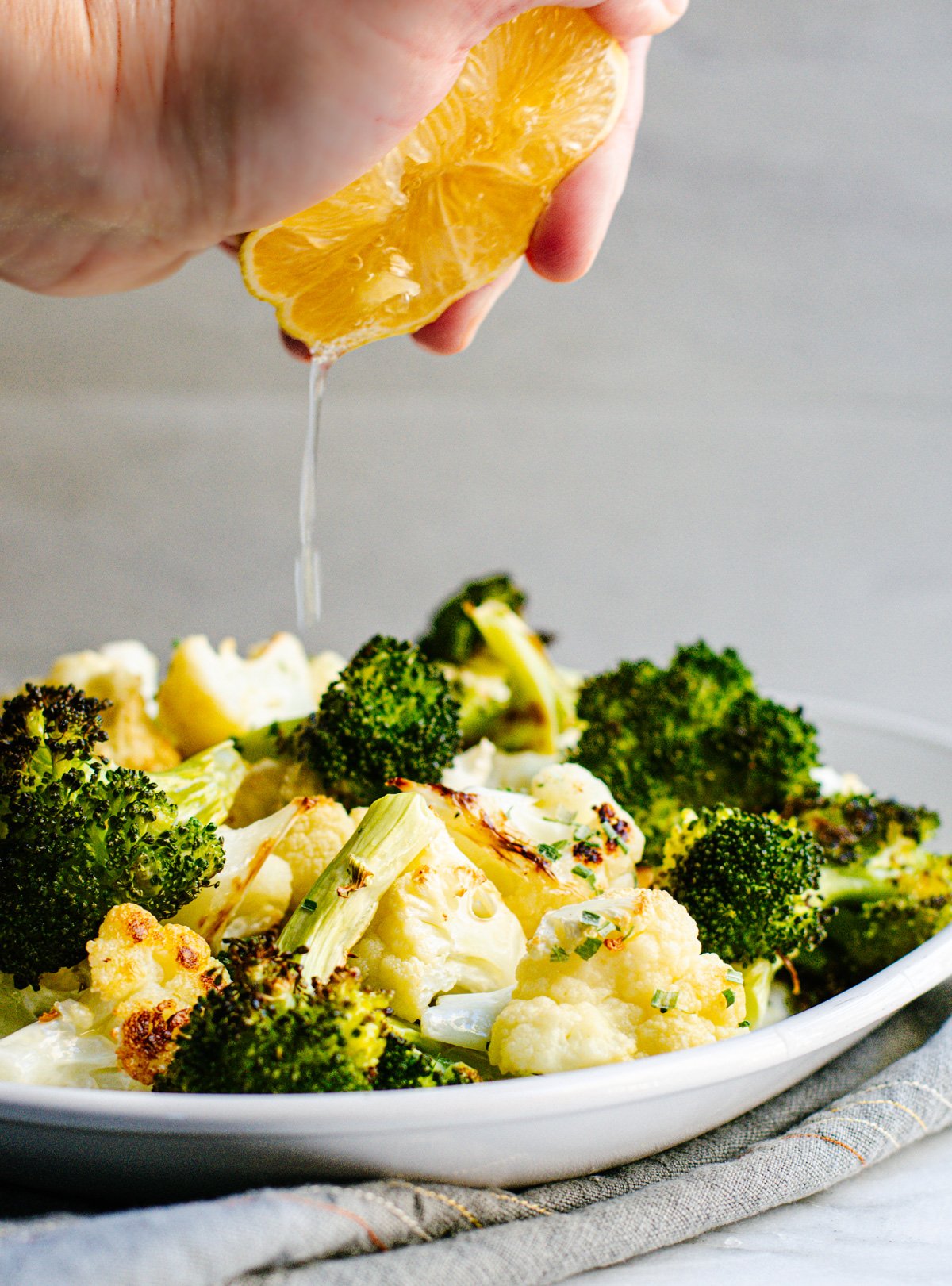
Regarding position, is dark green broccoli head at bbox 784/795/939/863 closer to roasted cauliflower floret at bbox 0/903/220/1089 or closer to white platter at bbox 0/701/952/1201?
white platter at bbox 0/701/952/1201

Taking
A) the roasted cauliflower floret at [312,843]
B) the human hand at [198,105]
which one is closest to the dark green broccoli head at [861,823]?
the roasted cauliflower floret at [312,843]

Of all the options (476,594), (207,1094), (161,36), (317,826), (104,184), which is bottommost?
(207,1094)

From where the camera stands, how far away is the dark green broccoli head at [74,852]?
124cm

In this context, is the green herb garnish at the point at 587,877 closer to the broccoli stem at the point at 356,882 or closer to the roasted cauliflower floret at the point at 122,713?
the broccoli stem at the point at 356,882

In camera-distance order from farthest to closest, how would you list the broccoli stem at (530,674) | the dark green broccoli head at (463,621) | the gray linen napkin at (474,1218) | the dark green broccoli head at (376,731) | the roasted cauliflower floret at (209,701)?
1. the dark green broccoli head at (463,621)
2. the broccoli stem at (530,674)
3. the roasted cauliflower floret at (209,701)
4. the dark green broccoli head at (376,731)
5. the gray linen napkin at (474,1218)

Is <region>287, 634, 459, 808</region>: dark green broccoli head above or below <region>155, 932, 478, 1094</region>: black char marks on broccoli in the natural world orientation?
above

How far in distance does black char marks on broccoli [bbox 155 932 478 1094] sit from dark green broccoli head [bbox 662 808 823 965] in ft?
1.51

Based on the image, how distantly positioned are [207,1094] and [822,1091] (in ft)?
2.49

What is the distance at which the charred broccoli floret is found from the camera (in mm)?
1567

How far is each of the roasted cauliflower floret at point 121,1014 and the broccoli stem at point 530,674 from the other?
2.83 feet

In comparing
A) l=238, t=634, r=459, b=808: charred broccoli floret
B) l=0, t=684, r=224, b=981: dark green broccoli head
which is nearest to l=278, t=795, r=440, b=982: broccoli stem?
l=0, t=684, r=224, b=981: dark green broccoli head

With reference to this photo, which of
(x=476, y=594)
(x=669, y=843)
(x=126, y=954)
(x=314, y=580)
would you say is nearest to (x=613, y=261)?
(x=476, y=594)

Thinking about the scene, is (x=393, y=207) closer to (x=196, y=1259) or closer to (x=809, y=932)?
(x=809, y=932)

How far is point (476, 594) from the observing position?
221cm
